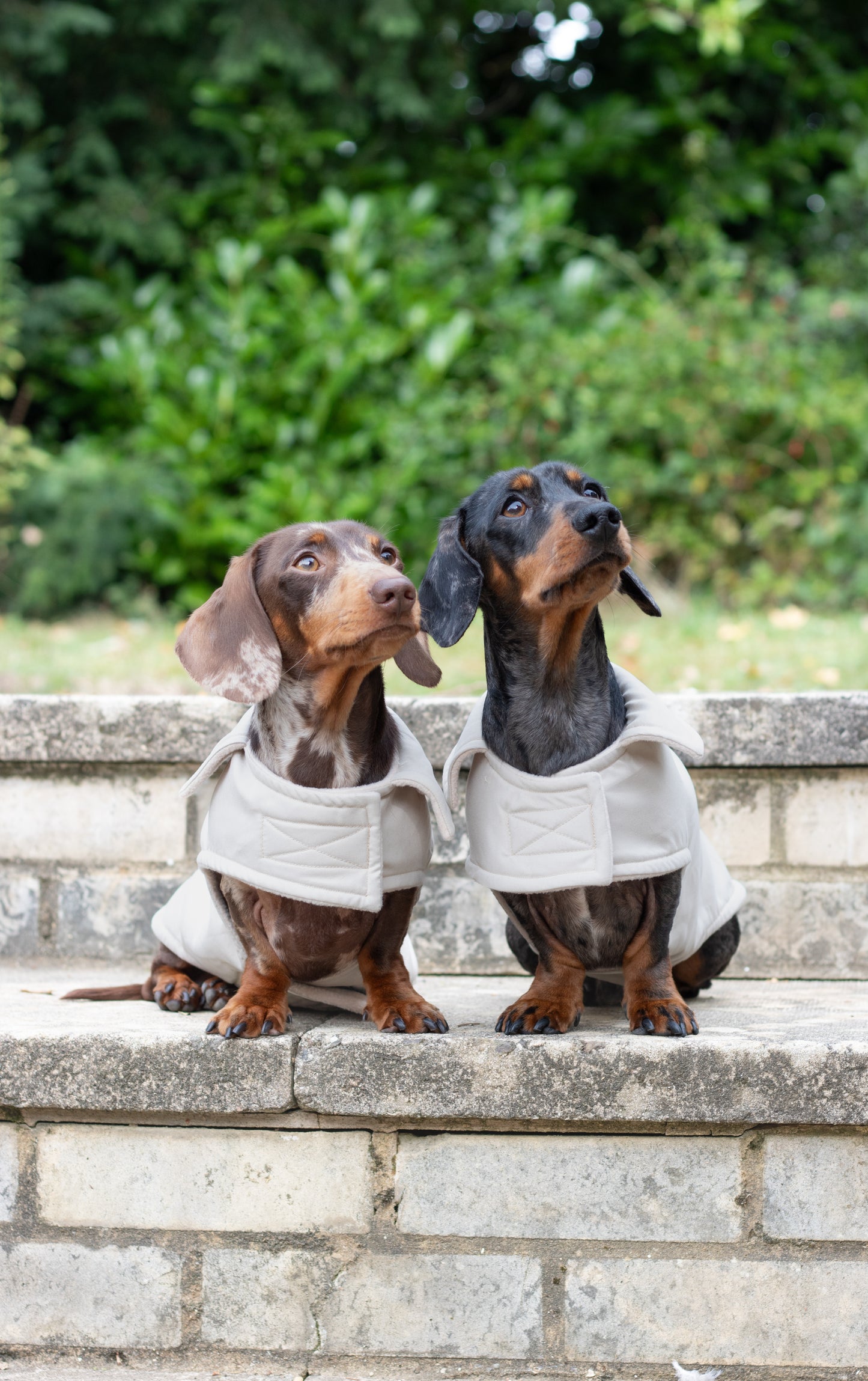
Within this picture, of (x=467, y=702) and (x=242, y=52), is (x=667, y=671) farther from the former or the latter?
(x=242, y=52)

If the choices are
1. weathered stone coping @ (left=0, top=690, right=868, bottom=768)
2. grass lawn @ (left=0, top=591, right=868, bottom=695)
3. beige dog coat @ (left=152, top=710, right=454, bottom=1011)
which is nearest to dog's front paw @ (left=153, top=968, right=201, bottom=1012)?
beige dog coat @ (left=152, top=710, right=454, bottom=1011)

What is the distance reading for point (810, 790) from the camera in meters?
3.06

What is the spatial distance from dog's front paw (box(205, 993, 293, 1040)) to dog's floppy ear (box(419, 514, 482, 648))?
727 mm

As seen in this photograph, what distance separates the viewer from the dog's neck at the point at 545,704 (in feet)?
7.89

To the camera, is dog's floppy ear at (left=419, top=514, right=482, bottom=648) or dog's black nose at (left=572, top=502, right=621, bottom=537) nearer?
dog's black nose at (left=572, top=502, right=621, bottom=537)

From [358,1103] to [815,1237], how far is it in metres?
0.81

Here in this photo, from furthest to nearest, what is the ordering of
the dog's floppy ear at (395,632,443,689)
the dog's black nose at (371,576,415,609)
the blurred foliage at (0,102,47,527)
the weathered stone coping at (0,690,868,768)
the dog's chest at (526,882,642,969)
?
the blurred foliage at (0,102,47,527), the weathered stone coping at (0,690,868,768), the dog's floppy ear at (395,632,443,689), the dog's chest at (526,882,642,969), the dog's black nose at (371,576,415,609)

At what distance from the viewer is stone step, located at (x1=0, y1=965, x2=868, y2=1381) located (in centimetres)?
215

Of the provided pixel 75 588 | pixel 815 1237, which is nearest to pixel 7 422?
pixel 75 588

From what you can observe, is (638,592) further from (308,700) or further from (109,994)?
(109,994)

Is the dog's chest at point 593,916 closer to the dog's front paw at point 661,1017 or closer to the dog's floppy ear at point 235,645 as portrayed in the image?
the dog's front paw at point 661,1017

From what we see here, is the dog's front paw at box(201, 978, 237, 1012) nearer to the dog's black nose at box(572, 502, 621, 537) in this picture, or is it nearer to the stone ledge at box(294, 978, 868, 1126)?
the stone ledge at box(294, 978, 868, 1126)

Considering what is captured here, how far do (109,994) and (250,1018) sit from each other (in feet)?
1.89

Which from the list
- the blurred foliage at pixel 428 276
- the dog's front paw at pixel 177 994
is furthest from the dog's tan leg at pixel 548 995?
the blurred foliage at pixel 428 276
